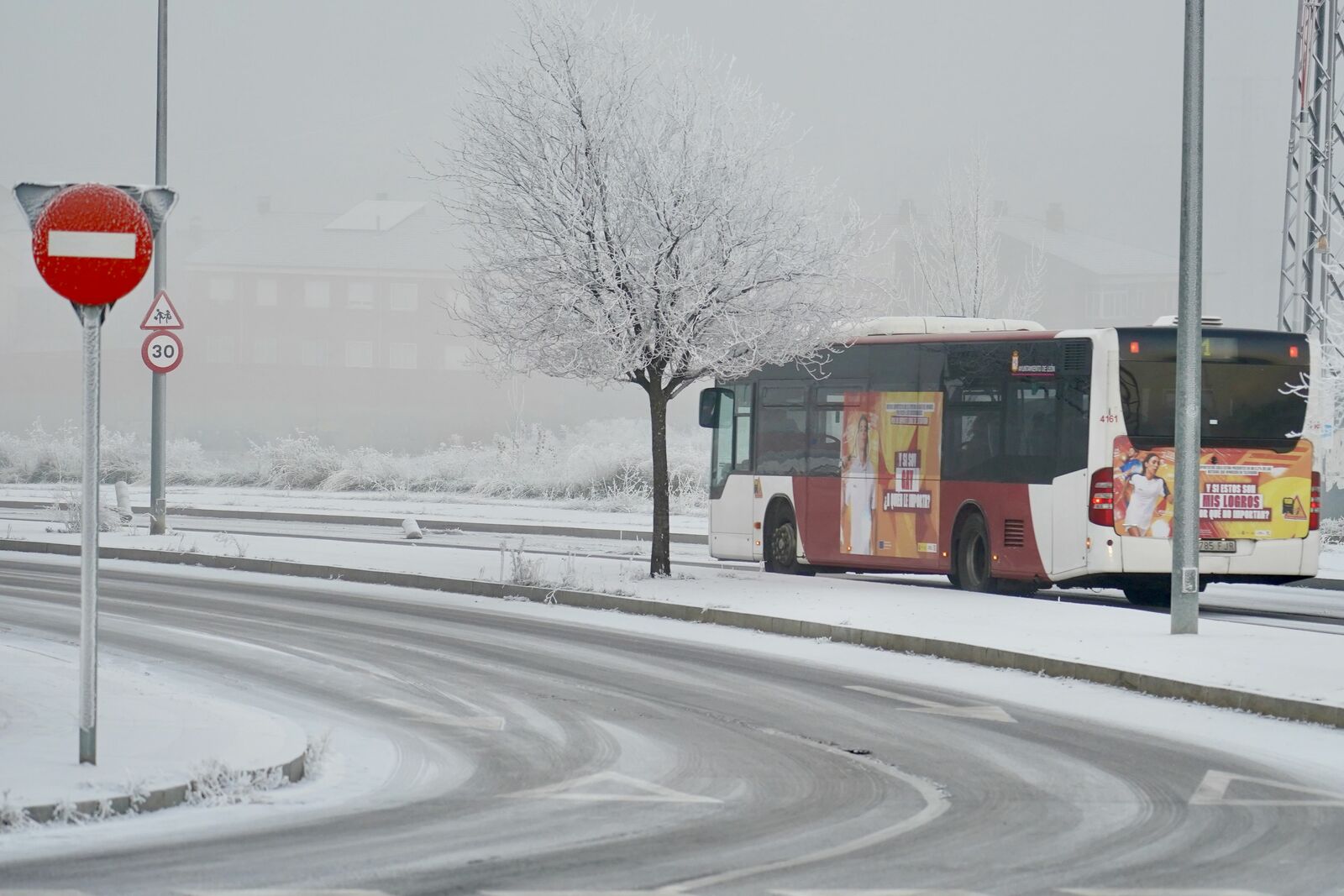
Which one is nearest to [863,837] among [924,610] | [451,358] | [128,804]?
[128,804]

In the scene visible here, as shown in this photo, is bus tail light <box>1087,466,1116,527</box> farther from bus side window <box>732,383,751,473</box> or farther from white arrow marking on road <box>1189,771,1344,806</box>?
white arrow marking on road <box>1189,771,1344,806</box>

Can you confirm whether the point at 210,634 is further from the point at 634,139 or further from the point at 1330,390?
the point at 1330,390

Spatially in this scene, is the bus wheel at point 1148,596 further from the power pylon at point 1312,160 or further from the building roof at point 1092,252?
the building roof at point 1092,252

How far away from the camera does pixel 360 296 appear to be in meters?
92.5

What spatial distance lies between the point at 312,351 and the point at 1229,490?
7878 centimetres

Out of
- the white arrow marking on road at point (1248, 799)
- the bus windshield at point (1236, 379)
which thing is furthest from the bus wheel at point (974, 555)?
the white arrow marking on road at point (1248, 799)

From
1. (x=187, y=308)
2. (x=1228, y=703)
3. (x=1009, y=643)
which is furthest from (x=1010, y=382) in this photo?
(x=187, y=308)

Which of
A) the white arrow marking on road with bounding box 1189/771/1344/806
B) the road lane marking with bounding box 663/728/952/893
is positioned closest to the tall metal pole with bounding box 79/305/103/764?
the road lane marking with bounding box 663/728/952/893

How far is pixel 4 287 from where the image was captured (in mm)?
95125

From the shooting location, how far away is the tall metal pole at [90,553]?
8211mm

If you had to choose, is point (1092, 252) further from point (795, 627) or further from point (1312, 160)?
point (795, 627)

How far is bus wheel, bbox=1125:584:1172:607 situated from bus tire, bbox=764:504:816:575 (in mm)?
4142

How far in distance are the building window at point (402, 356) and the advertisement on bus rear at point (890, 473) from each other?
73.9m

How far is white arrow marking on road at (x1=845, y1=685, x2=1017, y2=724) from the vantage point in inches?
439
